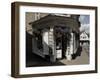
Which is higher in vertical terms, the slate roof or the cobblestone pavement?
the slate roof

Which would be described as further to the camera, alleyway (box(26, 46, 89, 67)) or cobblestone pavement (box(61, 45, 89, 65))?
cobblestone pavement (box(61, 45, 89, 65))

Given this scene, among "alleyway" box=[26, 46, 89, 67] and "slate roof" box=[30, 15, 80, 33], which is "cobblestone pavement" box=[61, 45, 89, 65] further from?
"slate roof" box=[30, 15, 80, 33]

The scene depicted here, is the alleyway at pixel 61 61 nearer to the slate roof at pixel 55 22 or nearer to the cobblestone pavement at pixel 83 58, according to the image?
the cobblestone pavement at pixel 83 58

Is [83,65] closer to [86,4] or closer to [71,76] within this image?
[71,76]

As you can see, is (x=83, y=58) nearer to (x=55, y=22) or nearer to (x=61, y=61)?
(x=61, y=61)

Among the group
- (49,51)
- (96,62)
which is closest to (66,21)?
(49,51)

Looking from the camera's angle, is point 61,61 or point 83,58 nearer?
point 61,61

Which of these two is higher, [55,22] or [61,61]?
[55,22]

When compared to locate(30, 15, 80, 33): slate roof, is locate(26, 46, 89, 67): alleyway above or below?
below

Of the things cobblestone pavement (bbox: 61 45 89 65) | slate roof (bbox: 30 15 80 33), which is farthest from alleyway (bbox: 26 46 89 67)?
slate roof (bbox: 30 15 80 33)

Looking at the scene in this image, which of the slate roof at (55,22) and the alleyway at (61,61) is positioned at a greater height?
the slate roof at (55,22)

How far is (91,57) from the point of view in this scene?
7.50 ft

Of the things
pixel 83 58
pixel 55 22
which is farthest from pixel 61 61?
pixel 55 22

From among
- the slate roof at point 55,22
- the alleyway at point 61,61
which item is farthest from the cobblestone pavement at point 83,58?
the slate roof at point 55,22
